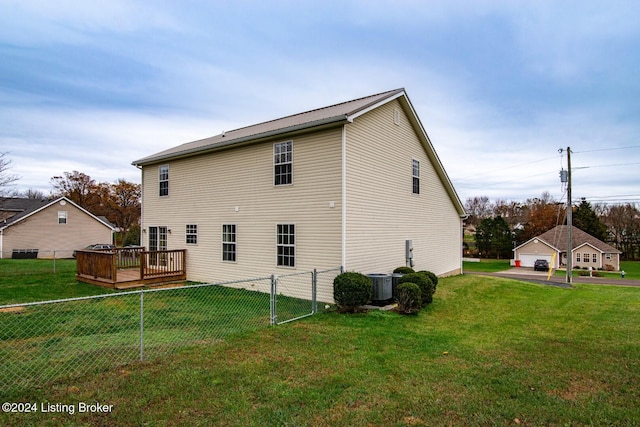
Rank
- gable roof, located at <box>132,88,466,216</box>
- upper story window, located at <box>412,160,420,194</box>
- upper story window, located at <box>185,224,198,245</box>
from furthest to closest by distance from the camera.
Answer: upper story window, located at <box>412,160,420,194</box>
upper story window, located at <box>185,224,198,245</box>
gable roof, located at <box>132,88,466,216</box>

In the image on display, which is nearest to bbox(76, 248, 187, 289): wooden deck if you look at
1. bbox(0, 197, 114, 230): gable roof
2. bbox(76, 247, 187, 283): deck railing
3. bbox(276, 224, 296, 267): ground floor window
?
bbox(76, 247, 187, 283): deck railing

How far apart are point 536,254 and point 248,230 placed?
44041 millimetres

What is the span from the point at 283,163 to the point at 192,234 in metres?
5.41

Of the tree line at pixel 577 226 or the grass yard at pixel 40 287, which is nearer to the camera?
the grass yard at pixel 40 287

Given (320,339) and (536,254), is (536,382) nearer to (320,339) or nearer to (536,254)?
(320,339)

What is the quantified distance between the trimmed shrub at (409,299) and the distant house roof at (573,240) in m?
43.0

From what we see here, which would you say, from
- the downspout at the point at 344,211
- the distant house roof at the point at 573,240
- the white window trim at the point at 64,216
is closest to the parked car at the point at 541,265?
the distant house roof at the point at 573,240

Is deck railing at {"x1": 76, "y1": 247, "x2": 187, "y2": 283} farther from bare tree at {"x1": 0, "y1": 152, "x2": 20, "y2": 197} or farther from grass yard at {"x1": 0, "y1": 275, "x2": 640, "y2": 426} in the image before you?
bare tree at {"x1": 0, "y1": 152, "x2": 20, "y2": 197}

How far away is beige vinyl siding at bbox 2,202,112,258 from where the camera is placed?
103 ft

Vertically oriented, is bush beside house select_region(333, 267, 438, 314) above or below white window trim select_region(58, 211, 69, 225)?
below

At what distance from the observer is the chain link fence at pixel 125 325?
5.00 meters

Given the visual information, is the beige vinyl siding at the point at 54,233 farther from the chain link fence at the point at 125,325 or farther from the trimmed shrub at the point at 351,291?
the trimmed shrub at the point at 351,291

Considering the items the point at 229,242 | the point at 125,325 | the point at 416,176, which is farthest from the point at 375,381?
the point at 416,176

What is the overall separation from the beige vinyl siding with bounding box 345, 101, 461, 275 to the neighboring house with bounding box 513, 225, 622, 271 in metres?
34.6
